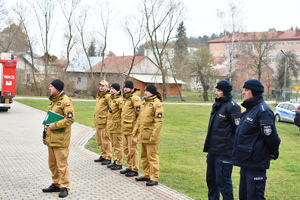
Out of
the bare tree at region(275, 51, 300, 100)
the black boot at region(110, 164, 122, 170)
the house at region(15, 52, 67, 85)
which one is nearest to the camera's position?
the black boot at region(110, 164, 122, 170)

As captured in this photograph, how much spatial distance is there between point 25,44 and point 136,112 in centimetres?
4848

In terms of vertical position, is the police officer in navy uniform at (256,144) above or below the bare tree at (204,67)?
Answer: below

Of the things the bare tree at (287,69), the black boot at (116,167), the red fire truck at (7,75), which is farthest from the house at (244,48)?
the black boot at (116,167)

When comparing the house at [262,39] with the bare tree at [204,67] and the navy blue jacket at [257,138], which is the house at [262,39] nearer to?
the bare tree at [204,67]

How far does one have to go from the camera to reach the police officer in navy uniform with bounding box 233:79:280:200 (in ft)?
15.4

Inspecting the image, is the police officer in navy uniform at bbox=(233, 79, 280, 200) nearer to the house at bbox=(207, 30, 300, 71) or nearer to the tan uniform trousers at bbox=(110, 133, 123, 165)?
the tan uniform trousers at bbox=(110, 133, 123, 165)

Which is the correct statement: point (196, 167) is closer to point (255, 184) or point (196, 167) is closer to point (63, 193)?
point (63, 193)

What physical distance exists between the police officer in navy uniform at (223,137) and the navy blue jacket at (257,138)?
793 millimetres

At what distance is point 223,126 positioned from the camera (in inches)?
228

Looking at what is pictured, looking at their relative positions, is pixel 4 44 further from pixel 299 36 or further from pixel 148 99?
pixel 299 36

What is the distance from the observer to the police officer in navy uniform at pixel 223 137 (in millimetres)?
5680

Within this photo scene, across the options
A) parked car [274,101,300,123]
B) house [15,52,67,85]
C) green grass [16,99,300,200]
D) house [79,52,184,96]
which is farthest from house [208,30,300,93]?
green grass [16,99,300,200]

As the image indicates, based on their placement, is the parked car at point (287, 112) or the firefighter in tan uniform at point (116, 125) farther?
the parked car at point (287, 112)

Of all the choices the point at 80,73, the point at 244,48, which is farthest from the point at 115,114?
the point at 80,73
